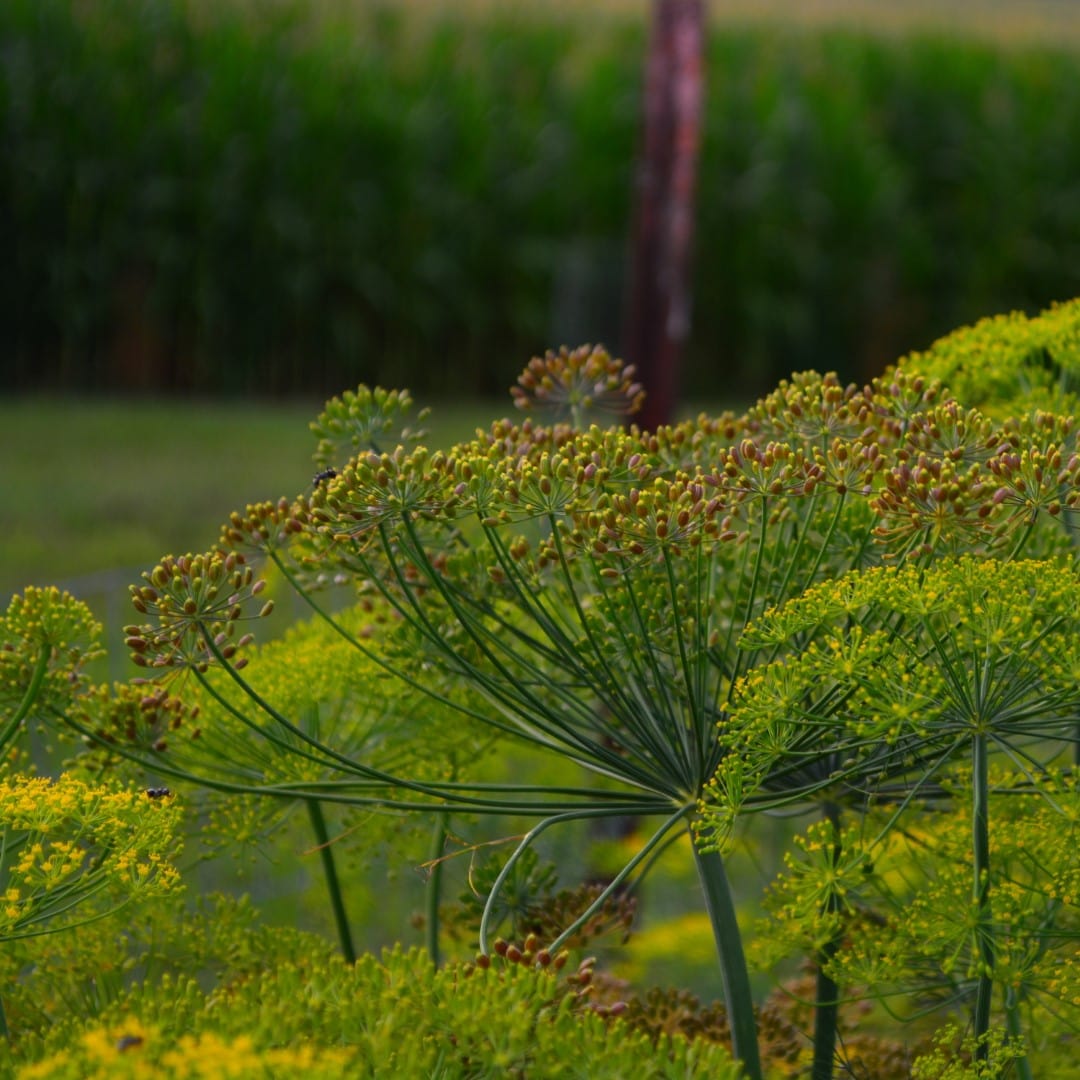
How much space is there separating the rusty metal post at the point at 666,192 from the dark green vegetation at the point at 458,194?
6.45 metres

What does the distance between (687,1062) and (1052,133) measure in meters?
13.6

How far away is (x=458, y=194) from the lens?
40.1 ft

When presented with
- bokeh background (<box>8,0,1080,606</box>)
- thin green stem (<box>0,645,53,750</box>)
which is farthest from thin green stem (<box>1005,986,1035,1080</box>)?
bokeh background (<box>8,0,1080,606</box>)

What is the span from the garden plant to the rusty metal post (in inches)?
148

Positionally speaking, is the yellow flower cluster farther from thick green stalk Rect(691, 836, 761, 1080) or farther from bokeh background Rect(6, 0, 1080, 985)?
bokeh background Rect(6, 0, 1080, 985)

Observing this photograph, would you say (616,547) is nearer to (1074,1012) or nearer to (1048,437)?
(1048,437)

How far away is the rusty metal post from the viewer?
5156 mm

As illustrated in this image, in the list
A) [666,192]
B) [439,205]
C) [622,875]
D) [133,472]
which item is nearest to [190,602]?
[622,875]

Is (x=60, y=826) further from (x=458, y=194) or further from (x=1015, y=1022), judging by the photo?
(x=458, y=194)

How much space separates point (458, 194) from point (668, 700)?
11.5m

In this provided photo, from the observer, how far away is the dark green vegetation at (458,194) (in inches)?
460

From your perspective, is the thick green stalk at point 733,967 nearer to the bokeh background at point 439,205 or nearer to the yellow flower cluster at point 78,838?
the yellow flower cluster at point 78,838

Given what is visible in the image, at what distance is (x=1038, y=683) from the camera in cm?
98

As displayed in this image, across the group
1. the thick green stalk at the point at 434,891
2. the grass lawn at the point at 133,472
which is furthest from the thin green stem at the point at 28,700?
the grass lawn at the point at 133,472
